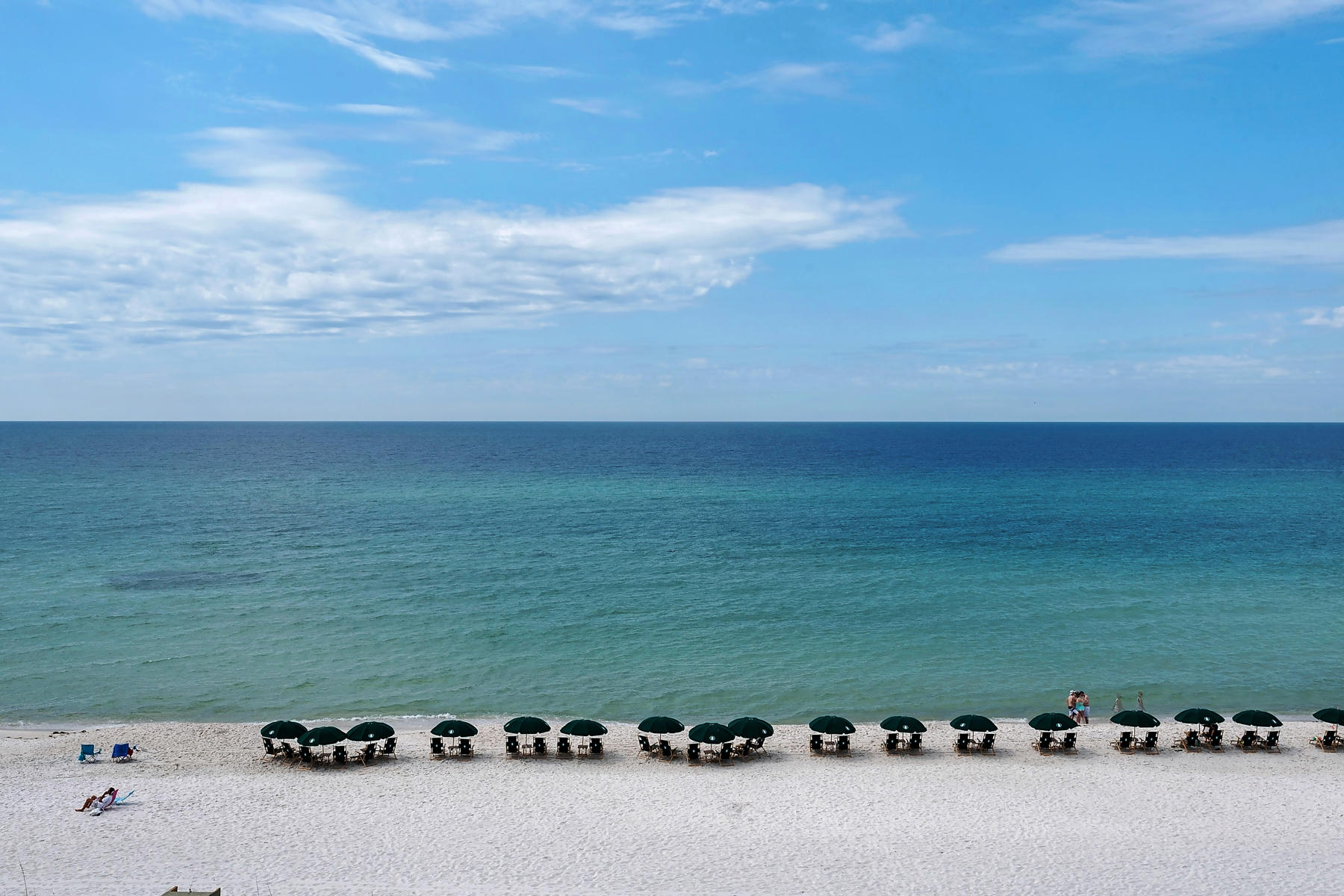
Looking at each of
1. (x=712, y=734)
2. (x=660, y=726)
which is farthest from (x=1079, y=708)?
(x=660, y=726)

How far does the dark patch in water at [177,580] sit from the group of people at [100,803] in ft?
85.8

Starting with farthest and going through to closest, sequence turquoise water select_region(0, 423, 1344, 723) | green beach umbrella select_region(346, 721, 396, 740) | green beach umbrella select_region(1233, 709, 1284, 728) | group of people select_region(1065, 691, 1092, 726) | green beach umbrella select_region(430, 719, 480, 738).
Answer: turquoise water select_region(0, 423, 1344, 723), group of people select_region(1065, 691, 1092, 726), green beach umbrella select_region(1233, 709, 1284, 728), green beach umbrella select_region(430, 719, 480, 738), green beach umbrella select_region(346, 721, 396, 740)

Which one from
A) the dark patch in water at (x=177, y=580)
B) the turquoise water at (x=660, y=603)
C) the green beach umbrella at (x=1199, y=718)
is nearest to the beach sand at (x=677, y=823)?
the green beach umbrella at (x=1199, y=718)

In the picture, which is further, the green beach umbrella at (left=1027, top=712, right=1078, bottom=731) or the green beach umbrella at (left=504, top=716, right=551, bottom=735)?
the green beach umbrella at (left=1027, top=712, right=1078, bottom=731)

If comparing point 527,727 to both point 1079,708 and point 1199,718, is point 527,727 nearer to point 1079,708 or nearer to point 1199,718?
point 1079,708

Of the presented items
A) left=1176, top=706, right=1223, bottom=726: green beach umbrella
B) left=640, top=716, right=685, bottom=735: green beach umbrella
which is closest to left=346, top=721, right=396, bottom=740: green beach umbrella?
left=640, top=716, right=685, bottom=735: green beach umbrella

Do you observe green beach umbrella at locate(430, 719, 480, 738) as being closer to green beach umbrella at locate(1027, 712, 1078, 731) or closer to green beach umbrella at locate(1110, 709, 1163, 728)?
green beach umbrella at locate(1027, 712, 1078, 731)

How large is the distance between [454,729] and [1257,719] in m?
23.0

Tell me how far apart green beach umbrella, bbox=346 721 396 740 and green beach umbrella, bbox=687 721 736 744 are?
8.57m

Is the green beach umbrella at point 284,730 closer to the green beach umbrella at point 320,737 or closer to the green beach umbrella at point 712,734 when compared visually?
the green beach umbrella at point 320,737

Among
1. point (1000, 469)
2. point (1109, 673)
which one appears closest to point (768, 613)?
point (1109, 673)

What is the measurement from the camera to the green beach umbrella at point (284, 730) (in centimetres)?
2325

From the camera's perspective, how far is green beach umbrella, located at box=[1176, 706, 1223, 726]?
2433 centimetres

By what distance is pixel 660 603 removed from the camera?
4084 cm
